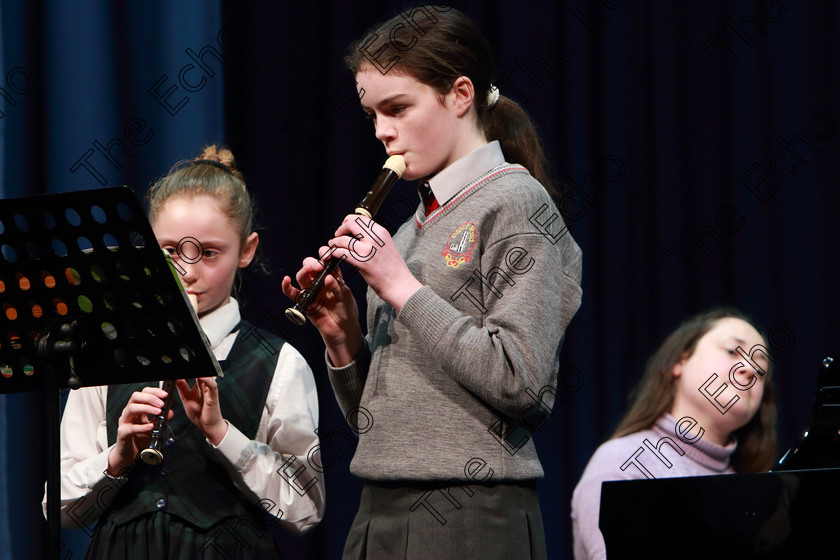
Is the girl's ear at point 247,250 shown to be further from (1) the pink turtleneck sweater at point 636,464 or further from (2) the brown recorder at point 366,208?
(1) the pink turtleneck sweater at point 636,464

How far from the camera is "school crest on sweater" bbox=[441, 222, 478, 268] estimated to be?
1.44 meters

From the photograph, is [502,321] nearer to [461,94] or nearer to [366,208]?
[366,208]

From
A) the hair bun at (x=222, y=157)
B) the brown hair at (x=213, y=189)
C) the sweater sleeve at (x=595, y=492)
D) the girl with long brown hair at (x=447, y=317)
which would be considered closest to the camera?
the girl with long brown hair at (x=447, y=317)

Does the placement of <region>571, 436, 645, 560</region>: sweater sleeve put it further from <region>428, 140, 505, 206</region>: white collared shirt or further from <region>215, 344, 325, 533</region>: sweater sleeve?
<region>428, 140, 505, 206</region>: white collared shirt

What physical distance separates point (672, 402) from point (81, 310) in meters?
1.52

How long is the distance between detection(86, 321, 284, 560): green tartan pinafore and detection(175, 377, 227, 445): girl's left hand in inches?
3.6

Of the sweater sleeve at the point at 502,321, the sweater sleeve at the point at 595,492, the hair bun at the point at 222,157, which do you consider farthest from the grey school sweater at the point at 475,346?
the sweater sleeve at the point at 595,492

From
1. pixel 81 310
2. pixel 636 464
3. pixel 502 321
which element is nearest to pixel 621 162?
pixel 636 464

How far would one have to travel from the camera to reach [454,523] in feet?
4.41

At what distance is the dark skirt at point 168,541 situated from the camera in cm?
162

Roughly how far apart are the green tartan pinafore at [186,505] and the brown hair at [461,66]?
640 millimetres

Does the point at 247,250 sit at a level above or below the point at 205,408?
above

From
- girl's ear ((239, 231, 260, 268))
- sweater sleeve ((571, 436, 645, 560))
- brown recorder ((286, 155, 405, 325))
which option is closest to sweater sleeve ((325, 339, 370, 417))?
brown recorder ((286, 155, 405, 325))

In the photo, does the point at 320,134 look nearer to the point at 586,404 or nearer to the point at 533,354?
the point at 586,404
